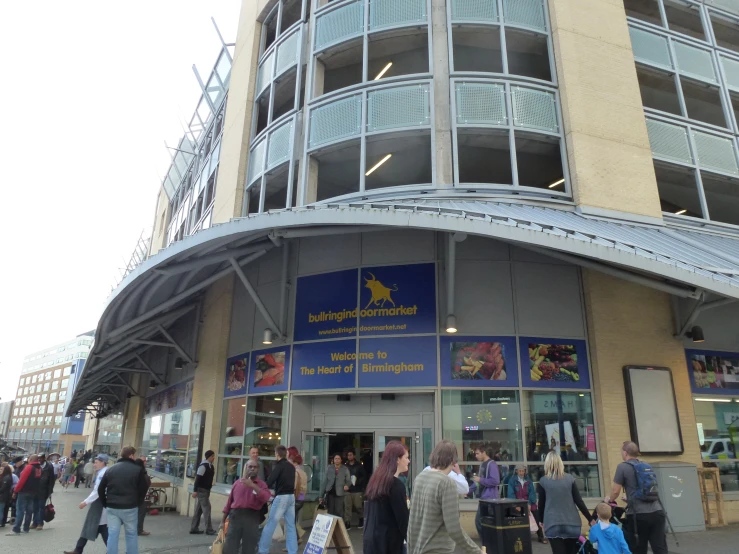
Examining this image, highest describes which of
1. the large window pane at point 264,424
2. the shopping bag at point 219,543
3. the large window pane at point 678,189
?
the large window pane at point 678,189

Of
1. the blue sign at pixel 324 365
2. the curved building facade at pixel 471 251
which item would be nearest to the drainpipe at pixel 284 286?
the curved building facade at pixel 471 251

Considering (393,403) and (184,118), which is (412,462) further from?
(184,118)

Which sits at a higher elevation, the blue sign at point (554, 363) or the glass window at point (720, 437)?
the blue sign at point (554, 363)

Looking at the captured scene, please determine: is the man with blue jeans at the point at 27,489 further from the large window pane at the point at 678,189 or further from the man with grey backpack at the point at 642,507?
the large window pane at the point at 678,189

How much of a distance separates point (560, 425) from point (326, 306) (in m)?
5.50

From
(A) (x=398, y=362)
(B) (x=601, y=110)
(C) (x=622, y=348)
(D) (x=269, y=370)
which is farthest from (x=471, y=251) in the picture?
(D) (x=269, y=370)

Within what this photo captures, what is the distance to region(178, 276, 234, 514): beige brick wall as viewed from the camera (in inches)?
562

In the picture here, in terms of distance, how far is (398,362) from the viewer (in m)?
11.3

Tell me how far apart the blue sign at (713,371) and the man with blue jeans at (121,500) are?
36.2ft

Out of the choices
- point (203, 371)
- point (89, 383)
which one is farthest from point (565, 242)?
point (89, 383)

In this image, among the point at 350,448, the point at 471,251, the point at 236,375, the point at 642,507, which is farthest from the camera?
the point at 236,375

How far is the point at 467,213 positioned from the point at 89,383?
24.0 m

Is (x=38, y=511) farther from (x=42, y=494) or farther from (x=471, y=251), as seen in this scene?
(x=471, y=251)

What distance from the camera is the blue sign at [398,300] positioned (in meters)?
11.4
